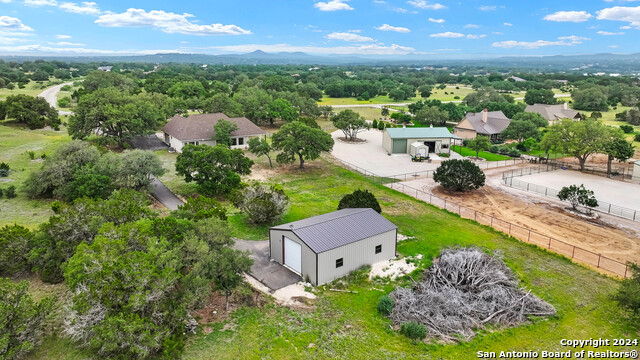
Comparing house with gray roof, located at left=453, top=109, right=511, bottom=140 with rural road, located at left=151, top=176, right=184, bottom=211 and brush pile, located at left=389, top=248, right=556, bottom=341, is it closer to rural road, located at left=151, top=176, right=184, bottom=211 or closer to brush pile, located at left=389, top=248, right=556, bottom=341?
brush pile, located at left=389, top=248, right=556, bottom=341

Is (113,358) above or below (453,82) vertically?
below

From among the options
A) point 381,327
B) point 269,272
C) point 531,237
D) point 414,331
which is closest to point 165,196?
point 269,272

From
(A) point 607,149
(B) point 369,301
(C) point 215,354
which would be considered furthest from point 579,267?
(A) point 607,149

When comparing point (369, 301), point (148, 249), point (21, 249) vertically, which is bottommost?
point (369, 301)

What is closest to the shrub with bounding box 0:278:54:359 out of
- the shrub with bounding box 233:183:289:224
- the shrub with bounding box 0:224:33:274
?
the shrub with bounding box 0:224:33:274

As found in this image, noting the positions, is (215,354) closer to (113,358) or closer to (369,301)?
(113,358)

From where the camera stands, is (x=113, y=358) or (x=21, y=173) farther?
(x=21, y=173)
